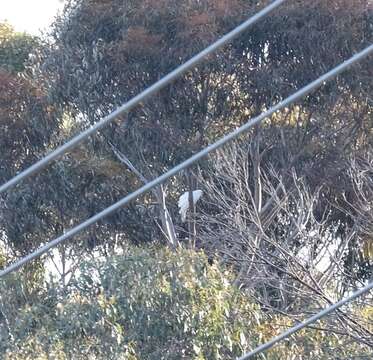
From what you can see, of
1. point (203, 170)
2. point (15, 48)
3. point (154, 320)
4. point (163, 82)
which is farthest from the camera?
point (15, 48)

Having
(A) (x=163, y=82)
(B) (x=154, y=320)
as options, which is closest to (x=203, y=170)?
(B) (x=154, y=320)

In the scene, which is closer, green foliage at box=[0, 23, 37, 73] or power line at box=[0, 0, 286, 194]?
power line at box=[0, 0, 286, 194]

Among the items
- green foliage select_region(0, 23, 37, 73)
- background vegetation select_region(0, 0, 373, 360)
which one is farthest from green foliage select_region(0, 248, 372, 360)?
green foliage select_region(0, 23, 37, 73)

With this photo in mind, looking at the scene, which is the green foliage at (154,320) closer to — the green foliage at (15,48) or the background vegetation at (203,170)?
the background vegetation at (203,170)

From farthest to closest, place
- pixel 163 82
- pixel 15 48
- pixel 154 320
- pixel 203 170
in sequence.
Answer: pixel 15 48 < pixel 203 170 < pixel 154 320 < pixel 163 82

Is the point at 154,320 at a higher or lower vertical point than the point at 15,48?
lower

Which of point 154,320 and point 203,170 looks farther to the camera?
point 203,170

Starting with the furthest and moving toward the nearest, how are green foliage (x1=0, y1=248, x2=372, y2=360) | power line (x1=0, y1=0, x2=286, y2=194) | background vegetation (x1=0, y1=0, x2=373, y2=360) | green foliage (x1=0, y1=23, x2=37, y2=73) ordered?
green foliage (x1=0, y1=23, x2=37, y2=73) → background vegetation (x1=0, y1=0, x2=373, y2=360) → green foliage (x1=0, y1=248, x2=372, y2=360) → power line (x1=0, y1=0, x2=286, y2=194)

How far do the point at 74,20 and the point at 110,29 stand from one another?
1.63 ft

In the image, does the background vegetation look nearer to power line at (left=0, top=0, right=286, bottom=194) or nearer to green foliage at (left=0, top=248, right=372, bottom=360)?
green foliage at (left=0, top=248, right=372, bottom=360)

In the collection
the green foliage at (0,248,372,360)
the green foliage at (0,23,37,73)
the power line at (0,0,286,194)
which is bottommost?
the green foliage at (0,248,372,360)

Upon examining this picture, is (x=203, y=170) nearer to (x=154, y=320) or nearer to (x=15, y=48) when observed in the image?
(x=154, y=320)

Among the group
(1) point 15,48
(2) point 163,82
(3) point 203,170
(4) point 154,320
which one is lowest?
(4) point 154,320

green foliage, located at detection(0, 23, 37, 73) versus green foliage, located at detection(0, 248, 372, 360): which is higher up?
green foliage, located at detection(0, 23, 37, 73)
